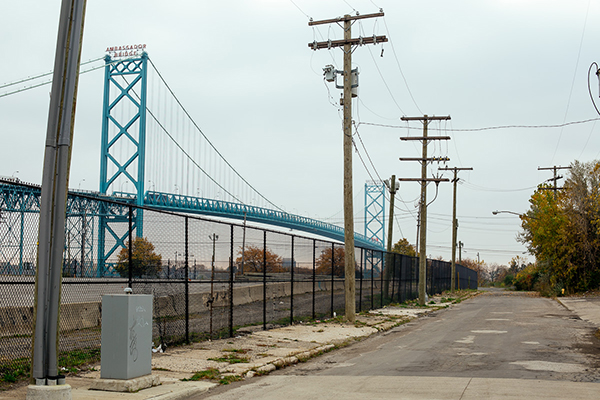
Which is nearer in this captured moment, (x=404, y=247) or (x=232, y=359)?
(x=232, y=359)

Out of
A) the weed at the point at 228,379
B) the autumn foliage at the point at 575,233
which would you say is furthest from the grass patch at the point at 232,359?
the autumn foliage at the point at 575,233

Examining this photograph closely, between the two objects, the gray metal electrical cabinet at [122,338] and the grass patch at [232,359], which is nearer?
the gray metal electrical cabinet at [122,338]

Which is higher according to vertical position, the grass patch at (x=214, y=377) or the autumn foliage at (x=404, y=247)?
the autumn foliage at (x=404, y=247)

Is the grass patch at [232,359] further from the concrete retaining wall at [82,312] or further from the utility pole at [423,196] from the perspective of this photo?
the utility pole at [423,196]

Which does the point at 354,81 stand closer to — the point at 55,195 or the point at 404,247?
the point at 55,195

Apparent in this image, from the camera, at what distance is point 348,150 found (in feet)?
65.9

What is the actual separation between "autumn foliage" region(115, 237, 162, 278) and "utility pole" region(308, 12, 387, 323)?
960 centimetres

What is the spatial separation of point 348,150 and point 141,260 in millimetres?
10665

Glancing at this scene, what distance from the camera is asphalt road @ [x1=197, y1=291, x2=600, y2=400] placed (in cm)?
799

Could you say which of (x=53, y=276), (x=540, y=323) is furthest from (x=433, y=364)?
(x=540, y=323)

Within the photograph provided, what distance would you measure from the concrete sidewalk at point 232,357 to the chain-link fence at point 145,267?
0.64 meters

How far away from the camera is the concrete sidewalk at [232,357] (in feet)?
25.8

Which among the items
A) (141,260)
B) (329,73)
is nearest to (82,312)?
(141,260)

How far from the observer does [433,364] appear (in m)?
10.5
